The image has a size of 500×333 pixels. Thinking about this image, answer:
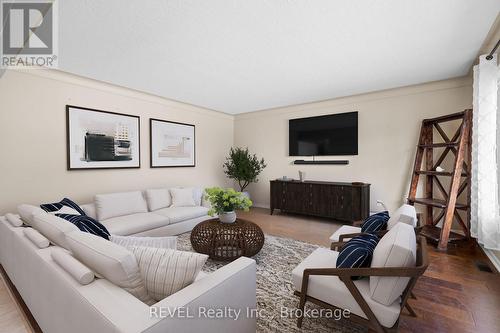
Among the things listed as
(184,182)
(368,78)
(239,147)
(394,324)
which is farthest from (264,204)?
(394,324)

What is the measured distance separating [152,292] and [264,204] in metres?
4.65

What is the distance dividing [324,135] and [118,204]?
4027 millimetres

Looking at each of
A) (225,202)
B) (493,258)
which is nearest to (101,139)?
(225,202)

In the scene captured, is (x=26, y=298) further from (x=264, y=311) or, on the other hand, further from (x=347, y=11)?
(x=347, y=11)

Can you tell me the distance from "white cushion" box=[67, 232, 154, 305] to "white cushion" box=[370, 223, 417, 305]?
4.20ft

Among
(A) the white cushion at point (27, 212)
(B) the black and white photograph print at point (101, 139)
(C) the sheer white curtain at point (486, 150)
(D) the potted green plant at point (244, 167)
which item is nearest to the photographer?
(A) the white cushion at point (27, 212)

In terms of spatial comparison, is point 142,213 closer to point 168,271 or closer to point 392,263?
point 168,271

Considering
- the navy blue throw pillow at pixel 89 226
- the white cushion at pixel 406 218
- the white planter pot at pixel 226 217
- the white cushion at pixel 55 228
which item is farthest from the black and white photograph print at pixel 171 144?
the white cushion at pixel 406 218

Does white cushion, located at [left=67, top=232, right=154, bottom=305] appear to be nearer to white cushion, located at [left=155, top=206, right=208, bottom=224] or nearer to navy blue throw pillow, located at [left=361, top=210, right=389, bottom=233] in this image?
navy blue throw pillow, located at [left=361, top=210, right=389, bottom=233]

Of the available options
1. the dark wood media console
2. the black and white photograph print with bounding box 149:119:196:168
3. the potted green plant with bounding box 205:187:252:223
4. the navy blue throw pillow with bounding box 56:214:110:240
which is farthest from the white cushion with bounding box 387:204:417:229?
the black and white photograph print with bounding box 149:119:196:168

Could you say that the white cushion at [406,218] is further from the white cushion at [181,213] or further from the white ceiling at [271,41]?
the white cushion at [181,213]

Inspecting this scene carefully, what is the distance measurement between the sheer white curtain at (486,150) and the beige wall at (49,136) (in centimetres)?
497

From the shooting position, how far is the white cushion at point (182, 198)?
157 inches

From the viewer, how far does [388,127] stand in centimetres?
407
